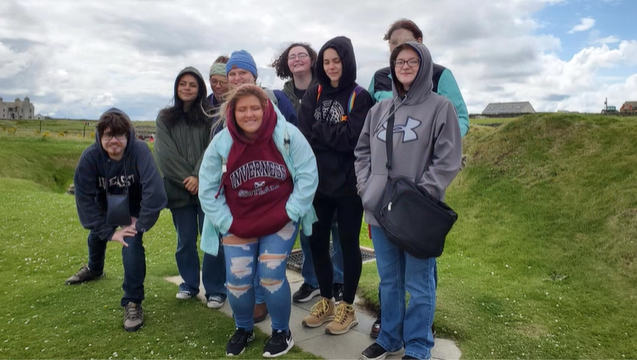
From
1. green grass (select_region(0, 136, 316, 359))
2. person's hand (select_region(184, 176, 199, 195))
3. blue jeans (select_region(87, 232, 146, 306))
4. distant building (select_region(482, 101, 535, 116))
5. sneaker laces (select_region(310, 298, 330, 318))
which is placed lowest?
green grass (select_region(0, 136, 316, 359))

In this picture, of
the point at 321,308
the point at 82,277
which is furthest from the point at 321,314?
the point at 82,277

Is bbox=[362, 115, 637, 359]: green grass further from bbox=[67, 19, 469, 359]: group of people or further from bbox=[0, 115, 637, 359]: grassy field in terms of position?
bbox=[67, 19, 469, 359]: group of people

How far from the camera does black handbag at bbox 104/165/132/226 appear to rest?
4719 mm

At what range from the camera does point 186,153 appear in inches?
196

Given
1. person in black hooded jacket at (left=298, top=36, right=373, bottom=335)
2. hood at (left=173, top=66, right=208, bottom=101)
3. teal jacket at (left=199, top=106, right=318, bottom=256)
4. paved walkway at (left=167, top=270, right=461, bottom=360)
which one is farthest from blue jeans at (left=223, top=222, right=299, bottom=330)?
hood at (left=173, top=66, right=208, bottom=101)

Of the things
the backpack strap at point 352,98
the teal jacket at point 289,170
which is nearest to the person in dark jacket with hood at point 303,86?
the backpack strap at point 352,98

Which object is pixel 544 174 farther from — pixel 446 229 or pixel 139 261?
pixel 139 261

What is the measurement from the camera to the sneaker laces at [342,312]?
4379 millimetres

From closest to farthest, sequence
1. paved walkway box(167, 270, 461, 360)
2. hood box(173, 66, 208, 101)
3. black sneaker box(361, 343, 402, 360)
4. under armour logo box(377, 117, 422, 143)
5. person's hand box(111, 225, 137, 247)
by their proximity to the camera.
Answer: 1. under armour logo box(377, 117, 422, 143)
2. black sneaker box(361, 343, 402, 360)
3. paved walkway box(167, 270, 461, 360)
4. person's hand box(111, 225, 137, 247)
5. hood box(173, 66, 208, 101)

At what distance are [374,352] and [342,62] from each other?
2.39m

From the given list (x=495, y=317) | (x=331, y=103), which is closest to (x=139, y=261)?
(x=331, y=103)

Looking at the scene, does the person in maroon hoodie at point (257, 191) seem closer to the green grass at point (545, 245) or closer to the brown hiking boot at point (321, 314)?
the brown hiking boot at point (321, 314)

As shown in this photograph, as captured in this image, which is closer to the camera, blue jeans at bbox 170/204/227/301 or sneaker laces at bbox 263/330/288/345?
sneaker laces at bbox 263/330/288/345

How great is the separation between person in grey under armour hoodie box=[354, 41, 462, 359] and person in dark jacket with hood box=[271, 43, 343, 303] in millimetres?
1139
